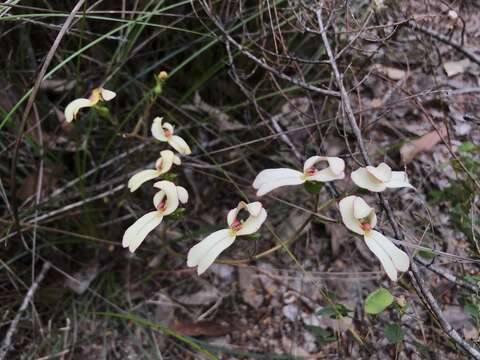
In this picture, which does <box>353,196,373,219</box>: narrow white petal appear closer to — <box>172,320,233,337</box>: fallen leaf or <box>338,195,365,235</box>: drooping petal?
<box>338,195,365,235</box>: drooping petal

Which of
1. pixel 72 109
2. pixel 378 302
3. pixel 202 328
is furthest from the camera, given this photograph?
pixel 202 328

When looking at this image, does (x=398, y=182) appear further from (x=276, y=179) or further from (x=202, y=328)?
(x=202, y=328)

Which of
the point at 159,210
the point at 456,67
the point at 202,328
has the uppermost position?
the point at 159,210

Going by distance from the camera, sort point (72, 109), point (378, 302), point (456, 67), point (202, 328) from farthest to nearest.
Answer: point (456, 67) → point (202, 328) → point (72, 109) → point (378, 302)

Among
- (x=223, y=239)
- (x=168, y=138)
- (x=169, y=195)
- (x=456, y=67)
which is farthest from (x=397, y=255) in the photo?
(x=456, y=67)

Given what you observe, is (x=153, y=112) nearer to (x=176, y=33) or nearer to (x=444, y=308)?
(x=176, y=33)

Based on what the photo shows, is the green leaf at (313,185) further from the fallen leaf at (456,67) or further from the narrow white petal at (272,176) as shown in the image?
the fallen leaf at (456,67)
